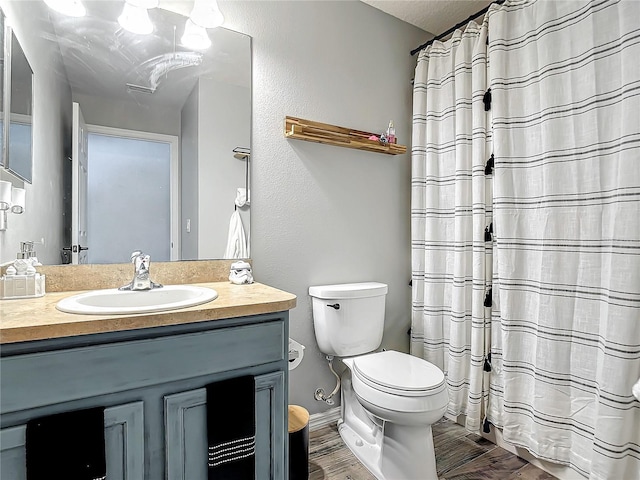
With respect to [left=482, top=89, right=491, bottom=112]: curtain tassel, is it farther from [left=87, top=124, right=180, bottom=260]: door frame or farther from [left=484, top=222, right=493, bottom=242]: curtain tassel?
[left=87, top=124, right=180, bottom=260]: door frame

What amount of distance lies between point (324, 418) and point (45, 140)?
1.90 meters

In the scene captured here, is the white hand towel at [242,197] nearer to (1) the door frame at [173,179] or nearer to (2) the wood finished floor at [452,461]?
(1) the door frame at [173,179]

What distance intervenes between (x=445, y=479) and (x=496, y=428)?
46 centimetres

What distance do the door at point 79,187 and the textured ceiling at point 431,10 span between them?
1726 millimetres

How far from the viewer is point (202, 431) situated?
1106 millimetres

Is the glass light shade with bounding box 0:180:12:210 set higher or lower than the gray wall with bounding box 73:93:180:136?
lower

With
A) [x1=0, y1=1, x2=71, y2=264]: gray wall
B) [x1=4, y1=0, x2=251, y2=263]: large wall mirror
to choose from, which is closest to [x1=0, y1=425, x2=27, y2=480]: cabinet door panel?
[x1=0, y1=1, x2=71, y2=264]: gray wall

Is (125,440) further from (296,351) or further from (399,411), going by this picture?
(399,411)

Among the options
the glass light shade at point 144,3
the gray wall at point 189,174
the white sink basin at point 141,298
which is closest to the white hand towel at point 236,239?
the gray wall at point 189,174

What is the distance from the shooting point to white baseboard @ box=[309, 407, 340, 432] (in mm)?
1968

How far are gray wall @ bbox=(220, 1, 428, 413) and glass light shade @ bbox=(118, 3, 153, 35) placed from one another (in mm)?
387

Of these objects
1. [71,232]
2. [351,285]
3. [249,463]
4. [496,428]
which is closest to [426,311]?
[351,285]

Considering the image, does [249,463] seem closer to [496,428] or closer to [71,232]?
[71,232]

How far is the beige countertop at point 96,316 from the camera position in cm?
86
